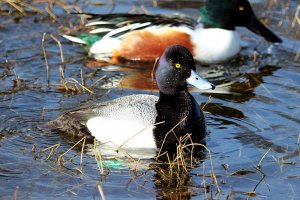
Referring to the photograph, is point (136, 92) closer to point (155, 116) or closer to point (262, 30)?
point (155, 116)

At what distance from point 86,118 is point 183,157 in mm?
1116

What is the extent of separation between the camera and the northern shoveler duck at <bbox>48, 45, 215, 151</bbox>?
6793 mm

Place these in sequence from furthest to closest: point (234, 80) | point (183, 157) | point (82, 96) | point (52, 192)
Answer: point (234, 80) → point (82, 96) → point (183, 157) → point (52, 192)

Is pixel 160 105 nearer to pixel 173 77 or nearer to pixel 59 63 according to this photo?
pixel 173 77

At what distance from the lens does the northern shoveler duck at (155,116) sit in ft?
22.3

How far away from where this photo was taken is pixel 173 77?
7.14m

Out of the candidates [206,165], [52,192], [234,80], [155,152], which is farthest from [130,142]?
[234,80]

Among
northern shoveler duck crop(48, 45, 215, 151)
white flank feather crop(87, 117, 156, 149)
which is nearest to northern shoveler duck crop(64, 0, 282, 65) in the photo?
northern shoveler duck crop(48, 45, 215, 151)

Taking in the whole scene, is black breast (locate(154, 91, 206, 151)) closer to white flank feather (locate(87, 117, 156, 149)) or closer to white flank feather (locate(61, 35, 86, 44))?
white flank feather (locate(87, 117, 156, 149))

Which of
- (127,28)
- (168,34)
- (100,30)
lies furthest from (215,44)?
(100,30)

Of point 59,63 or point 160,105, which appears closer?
point 160,105

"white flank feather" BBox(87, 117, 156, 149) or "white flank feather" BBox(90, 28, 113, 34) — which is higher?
"white flank feather" BBox(90, 28, 113, 34)

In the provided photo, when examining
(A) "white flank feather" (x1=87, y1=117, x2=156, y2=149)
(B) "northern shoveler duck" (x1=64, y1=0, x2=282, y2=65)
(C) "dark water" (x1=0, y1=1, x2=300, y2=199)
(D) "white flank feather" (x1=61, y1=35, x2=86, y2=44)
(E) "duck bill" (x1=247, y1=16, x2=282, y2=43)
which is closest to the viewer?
(C) "dark water" (x1=0, y1=1, x2=300, y2=199)

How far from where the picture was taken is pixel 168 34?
31.2 ft
